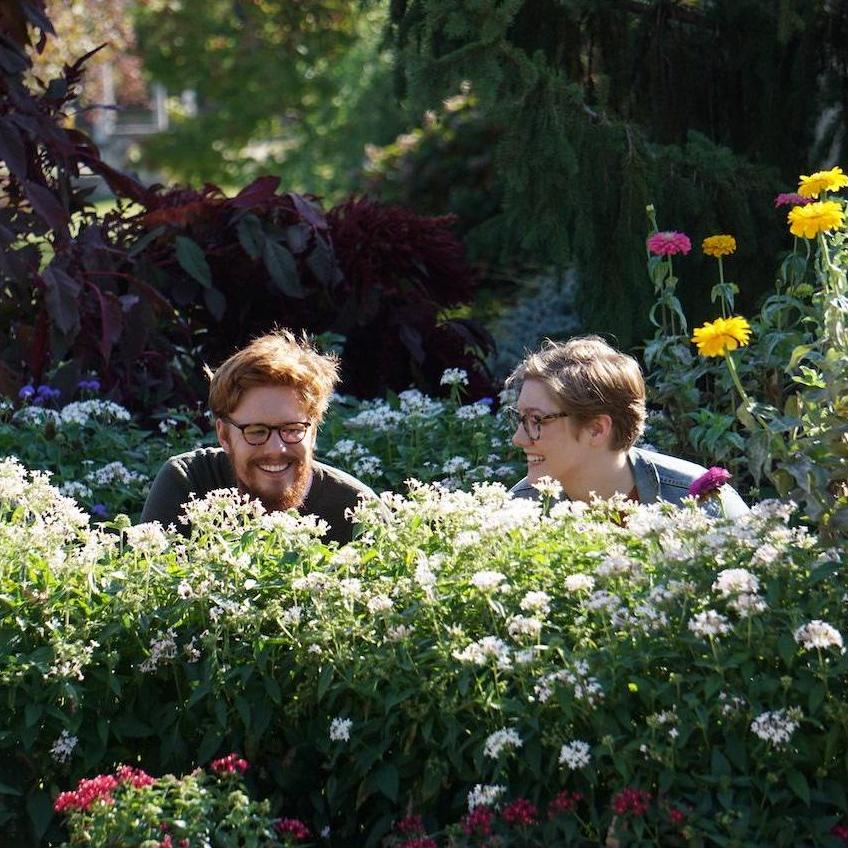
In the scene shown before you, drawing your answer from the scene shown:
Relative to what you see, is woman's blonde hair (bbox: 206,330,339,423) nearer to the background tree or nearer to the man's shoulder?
the man's shoulder

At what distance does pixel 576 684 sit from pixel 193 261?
135 inches

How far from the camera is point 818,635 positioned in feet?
7.45

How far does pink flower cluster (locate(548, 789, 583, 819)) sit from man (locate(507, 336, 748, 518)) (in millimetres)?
1407

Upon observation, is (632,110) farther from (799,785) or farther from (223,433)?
(799,785)

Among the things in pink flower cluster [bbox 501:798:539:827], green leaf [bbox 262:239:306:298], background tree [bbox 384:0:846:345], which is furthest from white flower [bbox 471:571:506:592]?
green leaf [bbox 262:239:306:298]

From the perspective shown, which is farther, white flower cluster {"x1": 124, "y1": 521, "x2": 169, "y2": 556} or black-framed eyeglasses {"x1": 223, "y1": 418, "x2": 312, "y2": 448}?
black-framed eyeglasses {"x1": 223, "y1": 418, "x2": 312, "y2": 448}

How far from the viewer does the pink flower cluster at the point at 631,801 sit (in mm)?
2260

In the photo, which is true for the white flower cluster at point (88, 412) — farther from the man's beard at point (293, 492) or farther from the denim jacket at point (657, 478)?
the denim jacket at point (657, 478)

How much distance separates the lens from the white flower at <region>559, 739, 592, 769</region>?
2316 mm

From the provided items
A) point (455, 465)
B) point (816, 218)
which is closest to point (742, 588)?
point (816, 218)

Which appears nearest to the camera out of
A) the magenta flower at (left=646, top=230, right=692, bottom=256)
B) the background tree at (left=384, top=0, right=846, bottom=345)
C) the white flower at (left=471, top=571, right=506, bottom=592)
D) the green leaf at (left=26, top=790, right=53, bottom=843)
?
the white flower at (left=471, top=571, right=506, bottom=592)

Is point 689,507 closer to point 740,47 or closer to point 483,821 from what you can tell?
point 483,821

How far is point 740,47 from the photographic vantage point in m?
5.88

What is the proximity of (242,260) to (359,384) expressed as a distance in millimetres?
647
